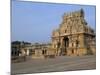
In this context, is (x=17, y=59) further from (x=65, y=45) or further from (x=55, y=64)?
(x=65, y=45)

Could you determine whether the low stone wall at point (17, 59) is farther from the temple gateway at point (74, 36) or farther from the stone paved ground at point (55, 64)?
the temple gateway at point (74, 36)

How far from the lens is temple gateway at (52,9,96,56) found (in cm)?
338

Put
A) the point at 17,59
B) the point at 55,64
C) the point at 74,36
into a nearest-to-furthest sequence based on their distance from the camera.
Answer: the point at 17,59 → the point at 55,64 → the point at 74,36

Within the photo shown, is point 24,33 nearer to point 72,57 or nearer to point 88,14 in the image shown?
point 72,57

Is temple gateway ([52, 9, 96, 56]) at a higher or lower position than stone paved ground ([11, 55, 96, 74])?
higher

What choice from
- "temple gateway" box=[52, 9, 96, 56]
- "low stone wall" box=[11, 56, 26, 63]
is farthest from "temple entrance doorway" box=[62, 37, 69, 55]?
"low stone wall" box=[11, 56, 26, 63]

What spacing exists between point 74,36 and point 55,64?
1.75ft

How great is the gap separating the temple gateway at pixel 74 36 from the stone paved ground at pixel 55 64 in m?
0.09

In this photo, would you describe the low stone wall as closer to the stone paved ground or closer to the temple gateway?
the stone paved ground

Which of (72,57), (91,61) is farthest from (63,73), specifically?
(91,61)

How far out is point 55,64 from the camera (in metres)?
3.35

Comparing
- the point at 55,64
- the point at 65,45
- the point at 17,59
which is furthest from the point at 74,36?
the point at 17,59

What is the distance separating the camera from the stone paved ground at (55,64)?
3168mm

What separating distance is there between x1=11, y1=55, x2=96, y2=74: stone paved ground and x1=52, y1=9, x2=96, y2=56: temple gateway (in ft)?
0.31
